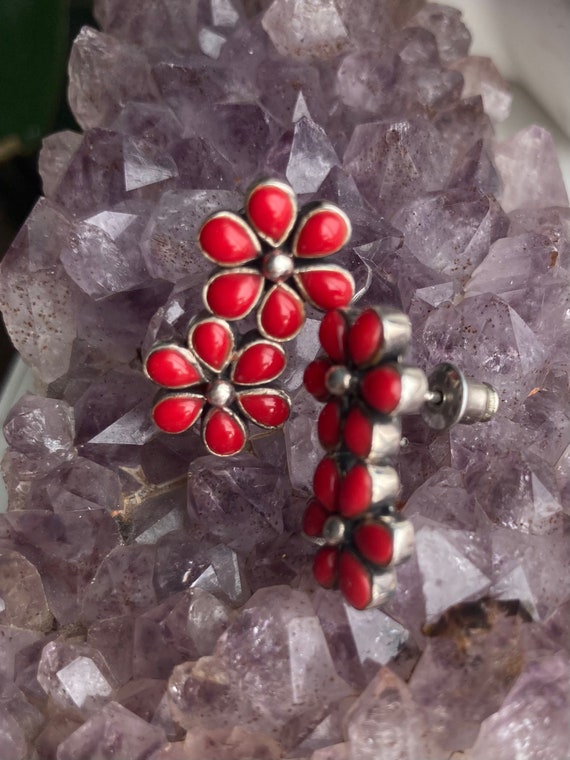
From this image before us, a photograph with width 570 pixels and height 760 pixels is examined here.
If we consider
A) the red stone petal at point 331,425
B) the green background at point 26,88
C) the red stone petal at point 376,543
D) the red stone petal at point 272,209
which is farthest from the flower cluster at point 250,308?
the green background at point 26,88

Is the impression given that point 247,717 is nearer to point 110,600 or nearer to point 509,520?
point 110,600

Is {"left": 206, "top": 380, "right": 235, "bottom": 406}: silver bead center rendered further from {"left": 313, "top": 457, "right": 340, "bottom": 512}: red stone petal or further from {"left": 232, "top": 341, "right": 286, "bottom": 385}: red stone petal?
{"left": 313, "top": 457, "right": 340, "bottom": 512}: red stone petal

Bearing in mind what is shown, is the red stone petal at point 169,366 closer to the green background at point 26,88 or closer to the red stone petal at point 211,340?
the red stone petal at point 211,340

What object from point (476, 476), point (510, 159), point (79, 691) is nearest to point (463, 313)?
point (476, 476)

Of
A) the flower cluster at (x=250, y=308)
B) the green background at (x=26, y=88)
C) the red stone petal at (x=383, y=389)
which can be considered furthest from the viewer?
the green background at (x=26, y=88)

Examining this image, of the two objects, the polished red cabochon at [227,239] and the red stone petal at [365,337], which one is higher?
the red stone petal at [365,337]

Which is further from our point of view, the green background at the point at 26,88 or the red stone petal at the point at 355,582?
the green background at the point at 26,88

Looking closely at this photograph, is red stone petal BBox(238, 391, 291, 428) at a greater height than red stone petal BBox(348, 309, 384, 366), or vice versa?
red stone petal BBox(348, 309, 384, 366)

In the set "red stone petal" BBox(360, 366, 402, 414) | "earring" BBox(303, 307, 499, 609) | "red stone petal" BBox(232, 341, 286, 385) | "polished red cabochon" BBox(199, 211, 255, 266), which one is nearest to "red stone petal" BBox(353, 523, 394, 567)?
"earring" BBox(303, 307, 499, 609)
